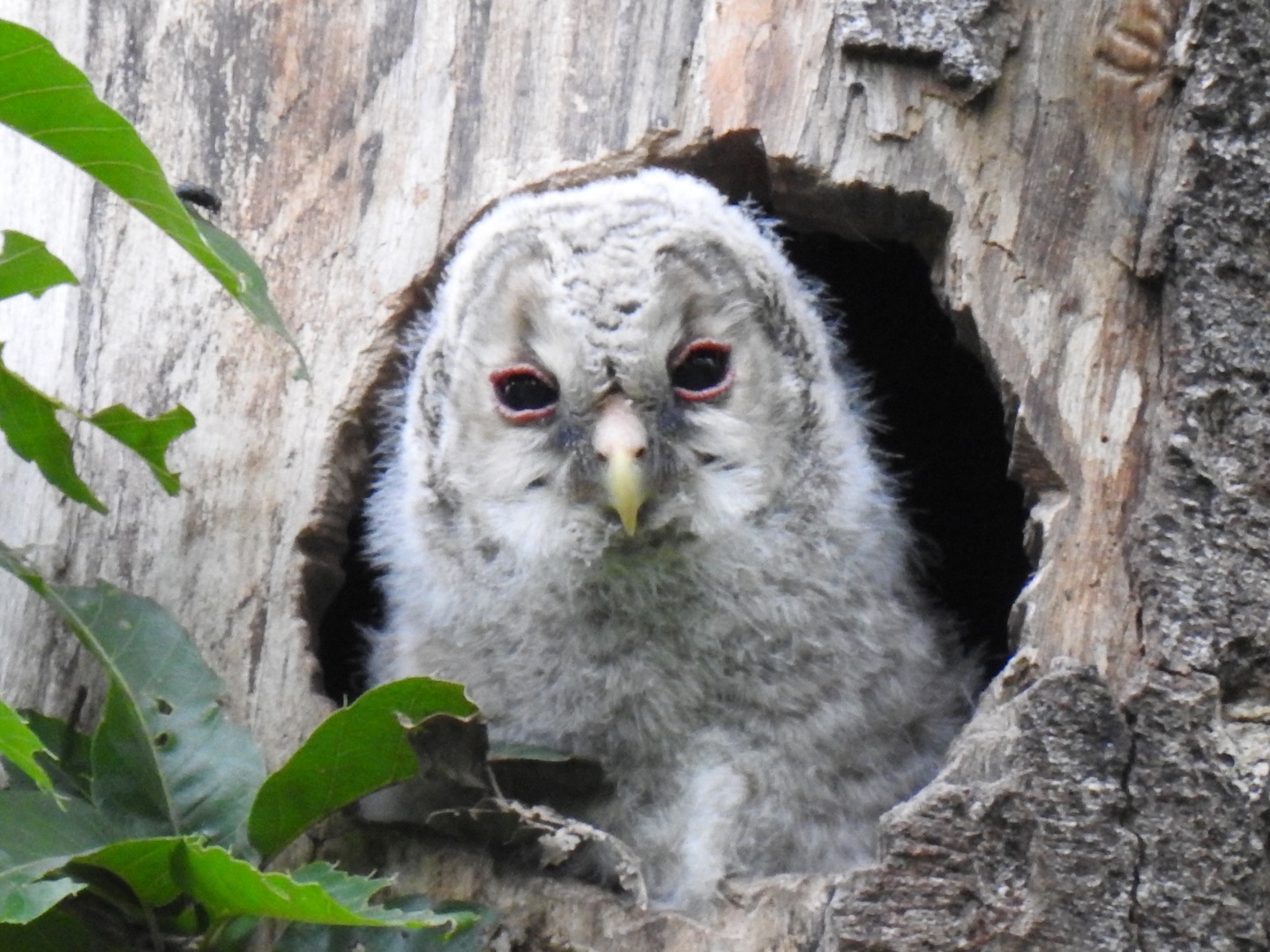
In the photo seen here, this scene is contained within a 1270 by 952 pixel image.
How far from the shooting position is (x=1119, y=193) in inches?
93.0

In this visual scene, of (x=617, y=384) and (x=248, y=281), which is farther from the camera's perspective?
(x=617, y=384)

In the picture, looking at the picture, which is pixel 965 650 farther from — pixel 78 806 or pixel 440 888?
pixel 78 806

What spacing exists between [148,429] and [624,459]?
24.7 inches

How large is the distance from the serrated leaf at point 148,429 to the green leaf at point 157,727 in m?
0.18

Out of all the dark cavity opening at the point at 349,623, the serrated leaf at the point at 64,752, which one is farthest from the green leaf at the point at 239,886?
the dark cavity opening at the point at 349,623

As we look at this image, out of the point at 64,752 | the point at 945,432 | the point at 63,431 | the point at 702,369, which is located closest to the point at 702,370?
the point at 702,369

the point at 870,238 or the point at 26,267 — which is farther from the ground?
the point at 870,238

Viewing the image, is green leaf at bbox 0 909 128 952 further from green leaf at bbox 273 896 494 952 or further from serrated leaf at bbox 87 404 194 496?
serrated leaf at bbox 87 404 194 496

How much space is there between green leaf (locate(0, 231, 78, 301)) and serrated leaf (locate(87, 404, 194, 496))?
0.17 metres

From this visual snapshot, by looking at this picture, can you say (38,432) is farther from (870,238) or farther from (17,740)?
(870,238)

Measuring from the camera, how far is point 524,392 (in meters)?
2.54

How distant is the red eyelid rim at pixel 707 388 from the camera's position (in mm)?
2494

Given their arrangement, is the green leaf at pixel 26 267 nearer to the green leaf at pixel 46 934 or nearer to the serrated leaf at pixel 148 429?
the serrated leaf at pixel 148 429

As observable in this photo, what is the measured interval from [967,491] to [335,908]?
7.50ft
